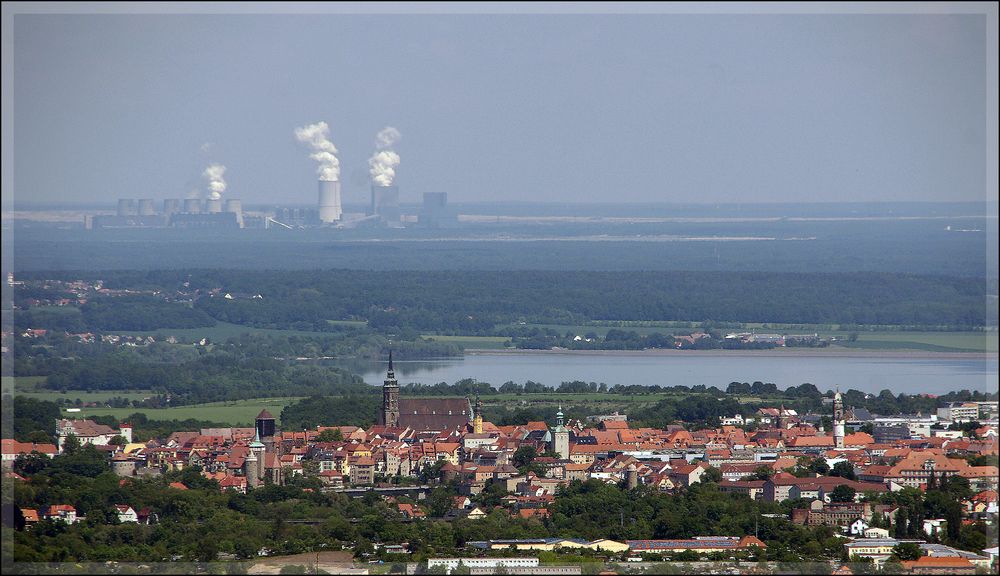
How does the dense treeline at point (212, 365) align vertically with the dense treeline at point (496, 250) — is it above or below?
below

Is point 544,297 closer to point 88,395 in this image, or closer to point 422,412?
point 88,395

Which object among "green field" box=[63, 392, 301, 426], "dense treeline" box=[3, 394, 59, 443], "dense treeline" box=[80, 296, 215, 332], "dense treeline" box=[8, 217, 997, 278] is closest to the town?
"dense treeline" box=[3, 394, 59, 443]

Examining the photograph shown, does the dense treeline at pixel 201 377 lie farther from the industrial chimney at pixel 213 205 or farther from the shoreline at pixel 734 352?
the industrial chimney at pixel 213 205

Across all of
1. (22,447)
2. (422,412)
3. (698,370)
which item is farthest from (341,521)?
(698,370)

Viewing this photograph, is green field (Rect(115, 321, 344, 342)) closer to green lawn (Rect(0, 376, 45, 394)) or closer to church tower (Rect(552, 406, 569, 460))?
green lawn (Rect(0, 376, 45, 394))

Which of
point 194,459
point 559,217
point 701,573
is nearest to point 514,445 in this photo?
point 194,459

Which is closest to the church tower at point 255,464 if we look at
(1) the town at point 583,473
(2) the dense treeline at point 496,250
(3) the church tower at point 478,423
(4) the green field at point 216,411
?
(1) the town at point 583,473

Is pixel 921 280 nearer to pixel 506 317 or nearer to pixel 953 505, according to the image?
pixel 506 317
